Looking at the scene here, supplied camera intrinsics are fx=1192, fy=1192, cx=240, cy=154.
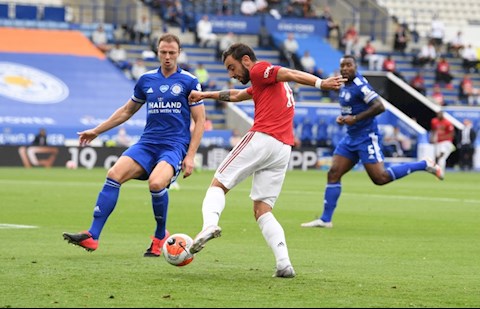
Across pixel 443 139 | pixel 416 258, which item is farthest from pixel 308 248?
pixel 443 139

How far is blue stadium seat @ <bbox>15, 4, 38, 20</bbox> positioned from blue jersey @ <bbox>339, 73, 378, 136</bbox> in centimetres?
3208

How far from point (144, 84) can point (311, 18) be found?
137ft

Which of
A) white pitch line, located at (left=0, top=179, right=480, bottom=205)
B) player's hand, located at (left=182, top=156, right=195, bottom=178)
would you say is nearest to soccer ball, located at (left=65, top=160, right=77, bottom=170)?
white pitch line, located at (left=0, top=179, right=480, bottom=205)

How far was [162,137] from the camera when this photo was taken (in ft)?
40.8

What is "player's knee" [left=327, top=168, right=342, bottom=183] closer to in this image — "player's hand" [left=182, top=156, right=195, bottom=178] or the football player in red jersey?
"player's hand" [left=182, top=156, right=195, bottom=178]

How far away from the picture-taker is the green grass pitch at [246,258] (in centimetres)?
904

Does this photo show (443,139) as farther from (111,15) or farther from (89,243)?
(89,243)

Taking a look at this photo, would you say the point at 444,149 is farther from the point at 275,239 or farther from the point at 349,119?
the point at 275,239

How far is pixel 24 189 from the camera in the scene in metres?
25.8

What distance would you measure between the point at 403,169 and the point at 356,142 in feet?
3.27

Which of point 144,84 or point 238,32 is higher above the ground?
point 144,84

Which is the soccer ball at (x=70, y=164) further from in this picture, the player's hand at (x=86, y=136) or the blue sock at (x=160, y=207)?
the blue sock at (x=160, y=207)

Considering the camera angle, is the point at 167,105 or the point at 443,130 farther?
the point at 443,130

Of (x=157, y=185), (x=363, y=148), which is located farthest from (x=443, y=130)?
(x=157, y=185)
